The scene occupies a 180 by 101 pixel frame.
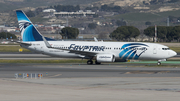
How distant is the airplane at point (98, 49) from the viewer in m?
57.6

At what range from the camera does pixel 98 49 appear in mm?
59625

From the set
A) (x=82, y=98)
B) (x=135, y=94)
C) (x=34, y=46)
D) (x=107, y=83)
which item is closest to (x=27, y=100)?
(x=82, y=98)

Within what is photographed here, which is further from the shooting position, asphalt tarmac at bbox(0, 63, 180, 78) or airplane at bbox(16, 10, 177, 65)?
airplane at bbox(16, 10, 177, 65)

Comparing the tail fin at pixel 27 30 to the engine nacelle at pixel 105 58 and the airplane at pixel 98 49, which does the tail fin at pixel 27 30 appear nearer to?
the airplane at pixel 98 49

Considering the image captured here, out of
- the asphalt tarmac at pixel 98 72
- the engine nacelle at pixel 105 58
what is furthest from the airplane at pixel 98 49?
the asphalt tarmac at pixel 98 72

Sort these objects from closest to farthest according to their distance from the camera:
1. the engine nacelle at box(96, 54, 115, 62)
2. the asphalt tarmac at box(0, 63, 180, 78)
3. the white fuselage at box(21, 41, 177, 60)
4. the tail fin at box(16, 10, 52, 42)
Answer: the asphalt tarmac at box(0, 63, 180, 78) < the engine nacelle at box(96, 54, 115, 62) < the white fuselage at box(21, 41, 177, 60) < the tail fin at box(16, 10, 52, 42)

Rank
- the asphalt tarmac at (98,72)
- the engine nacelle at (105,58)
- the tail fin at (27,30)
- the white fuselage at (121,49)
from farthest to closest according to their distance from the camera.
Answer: the tail fin at (27,30), the white fuselage at (121,49), the engine nacelle at (105,58), the asphalt tarmac at (98,72)

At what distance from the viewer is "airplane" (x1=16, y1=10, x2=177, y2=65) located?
57.6 metres

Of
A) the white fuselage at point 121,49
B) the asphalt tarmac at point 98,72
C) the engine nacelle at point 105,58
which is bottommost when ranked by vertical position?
the asphalt tarmac at point 98,72

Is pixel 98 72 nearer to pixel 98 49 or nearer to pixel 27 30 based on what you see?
pixel 98 49

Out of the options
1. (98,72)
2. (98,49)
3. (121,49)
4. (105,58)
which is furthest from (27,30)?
(98,72)

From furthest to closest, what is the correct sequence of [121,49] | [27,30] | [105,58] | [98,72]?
1. [27,30]
2. [121,49]
3. [105,58]
4. [98,72]

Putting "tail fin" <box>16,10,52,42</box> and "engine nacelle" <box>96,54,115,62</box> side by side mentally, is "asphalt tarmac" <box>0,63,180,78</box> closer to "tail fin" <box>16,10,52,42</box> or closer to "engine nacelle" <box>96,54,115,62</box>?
"engine nacelle" <box>96,54,115,62</box>

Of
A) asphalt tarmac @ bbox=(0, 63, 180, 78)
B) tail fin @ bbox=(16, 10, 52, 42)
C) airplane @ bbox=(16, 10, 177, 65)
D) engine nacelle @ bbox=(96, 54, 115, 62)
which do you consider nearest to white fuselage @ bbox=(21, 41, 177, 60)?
airplane @ bbox=(16, 10, 177, 65)
